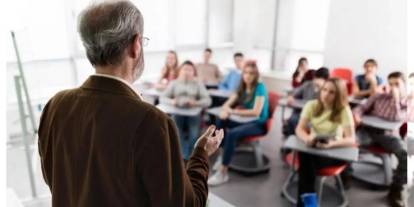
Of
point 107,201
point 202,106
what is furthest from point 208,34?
point 107,201

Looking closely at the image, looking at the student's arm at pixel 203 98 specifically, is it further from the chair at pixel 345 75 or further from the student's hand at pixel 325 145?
the chair at pixel 345 75

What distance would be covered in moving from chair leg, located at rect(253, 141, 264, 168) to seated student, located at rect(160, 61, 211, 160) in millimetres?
566

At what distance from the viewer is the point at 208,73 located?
9.02ft

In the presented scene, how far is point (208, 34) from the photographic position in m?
2.02

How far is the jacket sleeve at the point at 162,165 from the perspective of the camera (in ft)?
2.58

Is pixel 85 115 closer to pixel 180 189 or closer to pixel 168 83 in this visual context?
pixel 180 189

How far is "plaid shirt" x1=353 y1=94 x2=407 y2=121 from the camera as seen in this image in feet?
4.13

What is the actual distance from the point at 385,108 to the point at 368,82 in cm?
14

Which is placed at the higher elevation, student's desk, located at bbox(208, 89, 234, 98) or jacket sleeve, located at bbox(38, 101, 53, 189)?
jacket sleeve, located at bbox(38, 101, 53, 189)

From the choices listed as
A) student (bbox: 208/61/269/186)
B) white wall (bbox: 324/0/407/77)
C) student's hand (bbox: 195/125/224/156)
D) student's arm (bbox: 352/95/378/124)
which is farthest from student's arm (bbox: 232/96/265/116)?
student's hand (bbox: 195/125/224/156)

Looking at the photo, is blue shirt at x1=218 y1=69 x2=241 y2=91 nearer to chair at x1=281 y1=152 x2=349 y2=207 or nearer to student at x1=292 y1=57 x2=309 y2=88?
chair at x1=281 y1=152 x2=349 y2=207

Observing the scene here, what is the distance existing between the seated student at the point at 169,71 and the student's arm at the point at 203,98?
239mm

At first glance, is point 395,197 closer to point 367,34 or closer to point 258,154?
point 367,34

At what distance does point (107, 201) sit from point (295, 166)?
5.32 feet
